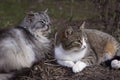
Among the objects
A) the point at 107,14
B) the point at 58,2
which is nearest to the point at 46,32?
the point at 107,14

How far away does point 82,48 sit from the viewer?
16.7 feet

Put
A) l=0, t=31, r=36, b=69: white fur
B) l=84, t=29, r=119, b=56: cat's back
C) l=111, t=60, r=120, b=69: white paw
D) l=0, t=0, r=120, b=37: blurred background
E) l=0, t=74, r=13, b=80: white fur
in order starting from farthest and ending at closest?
l=0, t=0, r=120, b=37: blurred background, l=84, t=29, r=119, b=56: cat's back, l=111, t=60, r=120, b=69: white paw, l=0, t=31, r=36, b=69: white fur, l=0, t=74, r=13, b=80: white fur

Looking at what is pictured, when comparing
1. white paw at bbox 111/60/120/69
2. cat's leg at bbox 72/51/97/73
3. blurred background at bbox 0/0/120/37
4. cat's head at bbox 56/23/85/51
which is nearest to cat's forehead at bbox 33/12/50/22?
cat's head at bbox 56/23/85/51

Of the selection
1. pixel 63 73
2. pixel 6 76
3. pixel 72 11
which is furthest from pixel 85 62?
pixel 72 11

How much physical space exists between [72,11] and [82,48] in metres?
4.19

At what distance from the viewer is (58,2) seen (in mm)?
10266

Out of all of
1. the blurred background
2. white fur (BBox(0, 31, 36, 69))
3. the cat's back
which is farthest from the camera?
the blurred background

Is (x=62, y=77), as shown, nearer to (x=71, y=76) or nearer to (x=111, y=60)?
(x=71, y=76)

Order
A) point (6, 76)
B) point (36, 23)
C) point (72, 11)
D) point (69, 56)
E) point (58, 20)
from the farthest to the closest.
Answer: point (72, 11), point (58, 20), point (36, 23), point (69, 56), point (6, 76)

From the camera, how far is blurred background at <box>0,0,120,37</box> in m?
7.30

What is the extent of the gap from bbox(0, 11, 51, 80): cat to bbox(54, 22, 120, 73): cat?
0.91 ft

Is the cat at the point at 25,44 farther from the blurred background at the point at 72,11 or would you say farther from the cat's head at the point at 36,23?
the blurred background at the point at 72,11

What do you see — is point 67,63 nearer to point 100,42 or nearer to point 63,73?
point 63,73

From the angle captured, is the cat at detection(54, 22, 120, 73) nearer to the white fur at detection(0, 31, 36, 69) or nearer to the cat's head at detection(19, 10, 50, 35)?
the cat's head at detection(19, 10, 50, 35)
